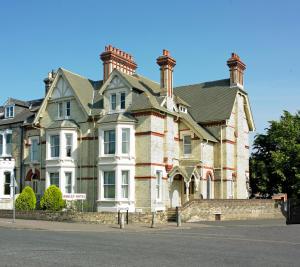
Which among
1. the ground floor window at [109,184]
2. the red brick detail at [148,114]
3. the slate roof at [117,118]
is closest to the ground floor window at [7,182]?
the ground floor window at [109,184]

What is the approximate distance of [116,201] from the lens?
123 ft

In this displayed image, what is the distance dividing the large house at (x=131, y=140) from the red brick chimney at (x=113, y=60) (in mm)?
90

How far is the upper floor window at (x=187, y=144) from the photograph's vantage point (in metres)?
42.2

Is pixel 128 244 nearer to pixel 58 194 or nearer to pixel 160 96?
pixel 58 194

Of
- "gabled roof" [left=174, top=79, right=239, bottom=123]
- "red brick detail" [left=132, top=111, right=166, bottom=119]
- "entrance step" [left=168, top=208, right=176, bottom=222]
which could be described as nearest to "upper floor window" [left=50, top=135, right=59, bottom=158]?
"red brick detail" [left=132, top=111, right=166, bottom=119]

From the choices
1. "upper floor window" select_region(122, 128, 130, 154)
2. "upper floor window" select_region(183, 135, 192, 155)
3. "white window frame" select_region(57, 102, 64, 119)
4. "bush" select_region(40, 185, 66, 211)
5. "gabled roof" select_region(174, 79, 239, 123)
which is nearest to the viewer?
"bush" select_region(40, 185, 66, 211)

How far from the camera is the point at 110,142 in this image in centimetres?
3847

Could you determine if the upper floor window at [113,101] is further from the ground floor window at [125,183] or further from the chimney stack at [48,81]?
the chimney stack at [48,81]

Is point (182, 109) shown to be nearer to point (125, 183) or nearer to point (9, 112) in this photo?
point (125, 183)

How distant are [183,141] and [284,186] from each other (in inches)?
454

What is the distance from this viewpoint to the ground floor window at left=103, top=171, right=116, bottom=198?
3803cm

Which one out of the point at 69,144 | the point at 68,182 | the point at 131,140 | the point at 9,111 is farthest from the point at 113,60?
the point at 9,111

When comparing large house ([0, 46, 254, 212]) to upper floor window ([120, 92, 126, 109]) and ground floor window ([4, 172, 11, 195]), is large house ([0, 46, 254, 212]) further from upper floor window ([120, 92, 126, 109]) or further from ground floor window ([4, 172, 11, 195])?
ground floor window ([4, 172, 11, 195])

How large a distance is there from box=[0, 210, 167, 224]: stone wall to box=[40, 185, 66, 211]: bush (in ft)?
5.58
